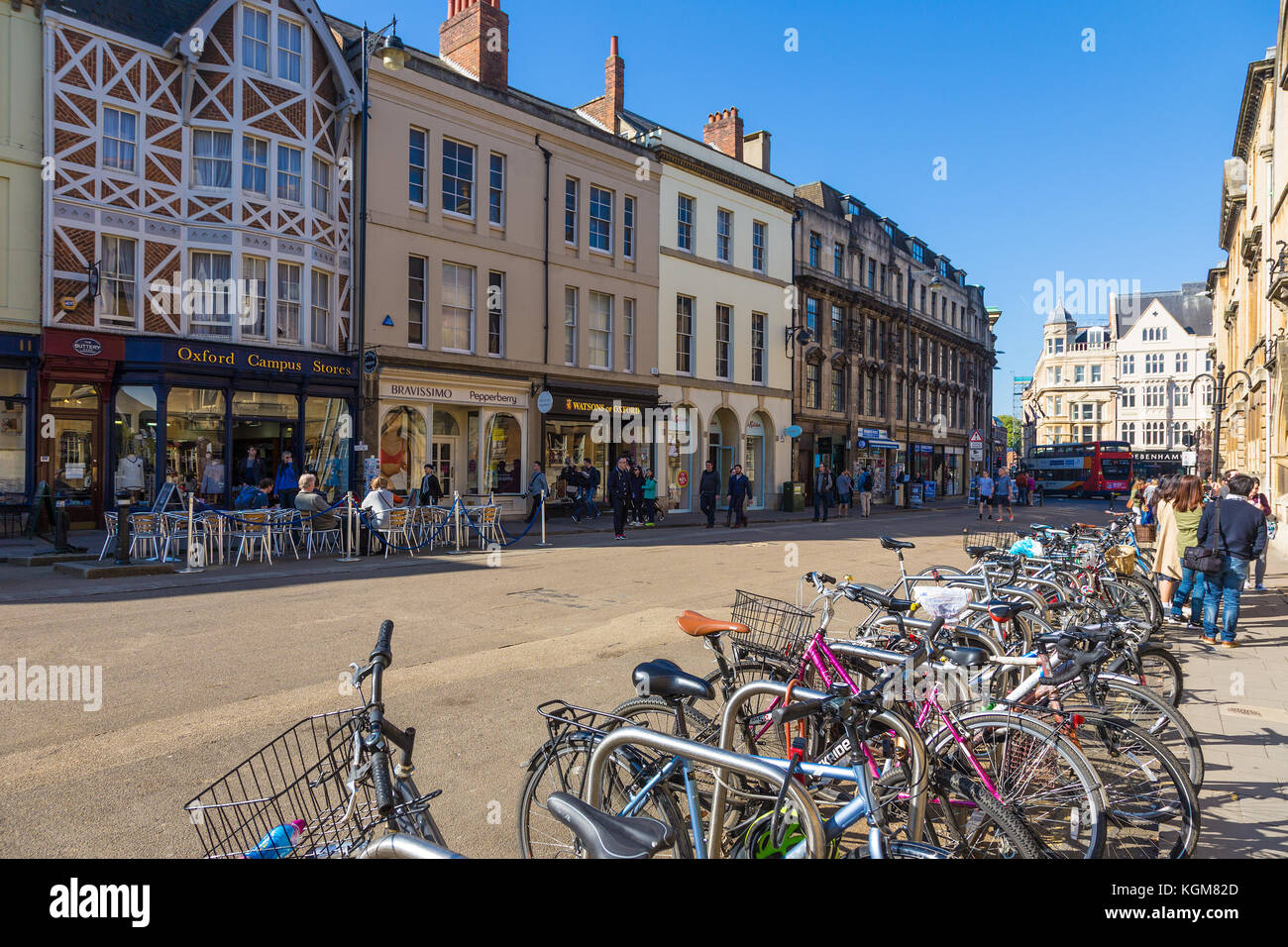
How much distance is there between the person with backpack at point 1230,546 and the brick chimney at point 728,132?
2943 centimetres

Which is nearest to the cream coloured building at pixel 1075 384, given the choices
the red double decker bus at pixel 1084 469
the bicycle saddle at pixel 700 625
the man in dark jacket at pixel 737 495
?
the red double decker bus at pixel 1084 469

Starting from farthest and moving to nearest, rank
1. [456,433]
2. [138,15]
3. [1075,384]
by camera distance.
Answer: [1075,384], [456,433], [138,15]

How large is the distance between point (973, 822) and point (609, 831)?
1.72 meters

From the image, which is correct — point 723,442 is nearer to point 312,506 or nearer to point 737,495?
point 737,495

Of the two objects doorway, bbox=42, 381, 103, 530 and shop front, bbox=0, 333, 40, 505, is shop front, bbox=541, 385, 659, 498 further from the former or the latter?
shop front, bbox=0, 333, 40, 505

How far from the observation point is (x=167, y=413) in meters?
18.3

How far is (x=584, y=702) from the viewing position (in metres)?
6.09

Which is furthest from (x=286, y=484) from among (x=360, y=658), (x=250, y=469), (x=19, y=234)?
(x=360, y=658)

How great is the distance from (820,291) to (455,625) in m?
31.4

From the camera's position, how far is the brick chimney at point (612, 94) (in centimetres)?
2894

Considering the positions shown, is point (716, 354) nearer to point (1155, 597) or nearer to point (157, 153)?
point (157, 153)

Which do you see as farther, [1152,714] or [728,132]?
[728,132]

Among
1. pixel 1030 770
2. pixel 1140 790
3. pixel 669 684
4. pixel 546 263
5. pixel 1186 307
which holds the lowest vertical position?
pixel 1140 790
